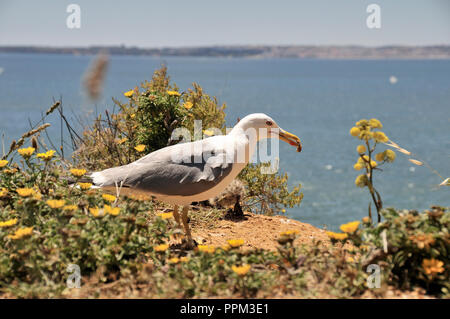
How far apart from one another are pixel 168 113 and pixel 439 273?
3656 mm

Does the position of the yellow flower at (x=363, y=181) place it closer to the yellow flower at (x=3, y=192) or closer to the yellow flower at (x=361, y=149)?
the yellow flower at (x=361, y=149)

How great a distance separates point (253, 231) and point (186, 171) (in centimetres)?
130

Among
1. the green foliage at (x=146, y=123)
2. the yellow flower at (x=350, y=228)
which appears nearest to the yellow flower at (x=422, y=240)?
the yellow flower at (x=350, y=228)

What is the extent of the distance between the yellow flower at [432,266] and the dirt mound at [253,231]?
64.0 inches

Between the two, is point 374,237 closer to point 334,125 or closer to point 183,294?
point 183,294

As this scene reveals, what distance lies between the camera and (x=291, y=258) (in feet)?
11.5

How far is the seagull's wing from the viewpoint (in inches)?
176

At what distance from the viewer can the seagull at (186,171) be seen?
4.46 meters

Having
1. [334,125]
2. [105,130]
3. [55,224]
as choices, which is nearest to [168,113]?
[105,130]

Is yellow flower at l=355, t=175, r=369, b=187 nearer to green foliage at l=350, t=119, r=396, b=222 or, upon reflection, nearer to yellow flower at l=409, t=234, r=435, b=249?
green foliage at l=350, t=119, r=396, b=222

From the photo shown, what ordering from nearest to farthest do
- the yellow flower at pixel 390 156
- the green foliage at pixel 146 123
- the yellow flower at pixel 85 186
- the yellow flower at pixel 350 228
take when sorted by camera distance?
the yellow flower at pixel 350 228, the yellow flower at pixel 390 156, the yellow flower at pixel 85 186, the green foliage at pixel 146 123

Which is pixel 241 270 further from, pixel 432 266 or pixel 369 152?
Result: pixel 369 152

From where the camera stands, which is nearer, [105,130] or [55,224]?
[55,224]

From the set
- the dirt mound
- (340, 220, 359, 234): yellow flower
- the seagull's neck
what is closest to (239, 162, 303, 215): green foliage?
the dirt mound
